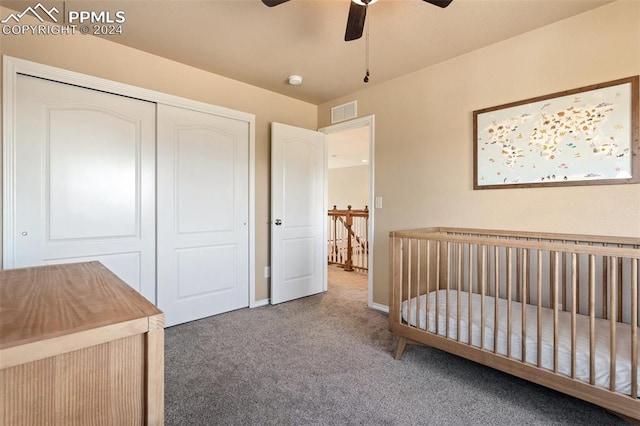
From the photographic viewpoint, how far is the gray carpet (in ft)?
5.10

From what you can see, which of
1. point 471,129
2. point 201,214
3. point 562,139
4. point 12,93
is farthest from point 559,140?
point 12,93

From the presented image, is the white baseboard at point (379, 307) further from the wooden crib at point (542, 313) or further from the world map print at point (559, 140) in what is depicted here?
the world map print at point (559, 140)

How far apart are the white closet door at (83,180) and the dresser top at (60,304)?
3.39 ft

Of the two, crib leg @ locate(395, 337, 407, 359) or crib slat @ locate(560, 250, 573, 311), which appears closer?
crib slat @ locate(560, 250, 573, 311)

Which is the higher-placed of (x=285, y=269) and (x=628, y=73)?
(x=628, y=73)

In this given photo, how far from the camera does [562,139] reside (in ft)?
6.77

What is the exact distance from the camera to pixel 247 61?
2680mm

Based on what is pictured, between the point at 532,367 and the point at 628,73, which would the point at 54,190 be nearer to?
the point at 532,367

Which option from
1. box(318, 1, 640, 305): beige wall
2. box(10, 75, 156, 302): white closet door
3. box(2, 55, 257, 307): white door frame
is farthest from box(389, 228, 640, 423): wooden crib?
box(2, 55, 257, 307): white door frame

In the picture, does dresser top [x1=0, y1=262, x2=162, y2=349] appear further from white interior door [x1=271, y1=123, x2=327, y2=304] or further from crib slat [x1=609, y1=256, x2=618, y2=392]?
white interior door [x1=271, y1=123, x2=327, y2=304]

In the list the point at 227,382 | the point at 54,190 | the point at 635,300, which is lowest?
the point at 227,382

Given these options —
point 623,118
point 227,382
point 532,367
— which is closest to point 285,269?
point 227,382

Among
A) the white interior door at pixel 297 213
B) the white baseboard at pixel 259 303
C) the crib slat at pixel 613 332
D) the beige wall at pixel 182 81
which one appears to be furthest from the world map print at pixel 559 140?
the white baseboard at pixel 259 303

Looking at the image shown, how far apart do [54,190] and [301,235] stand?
2.23 meters
